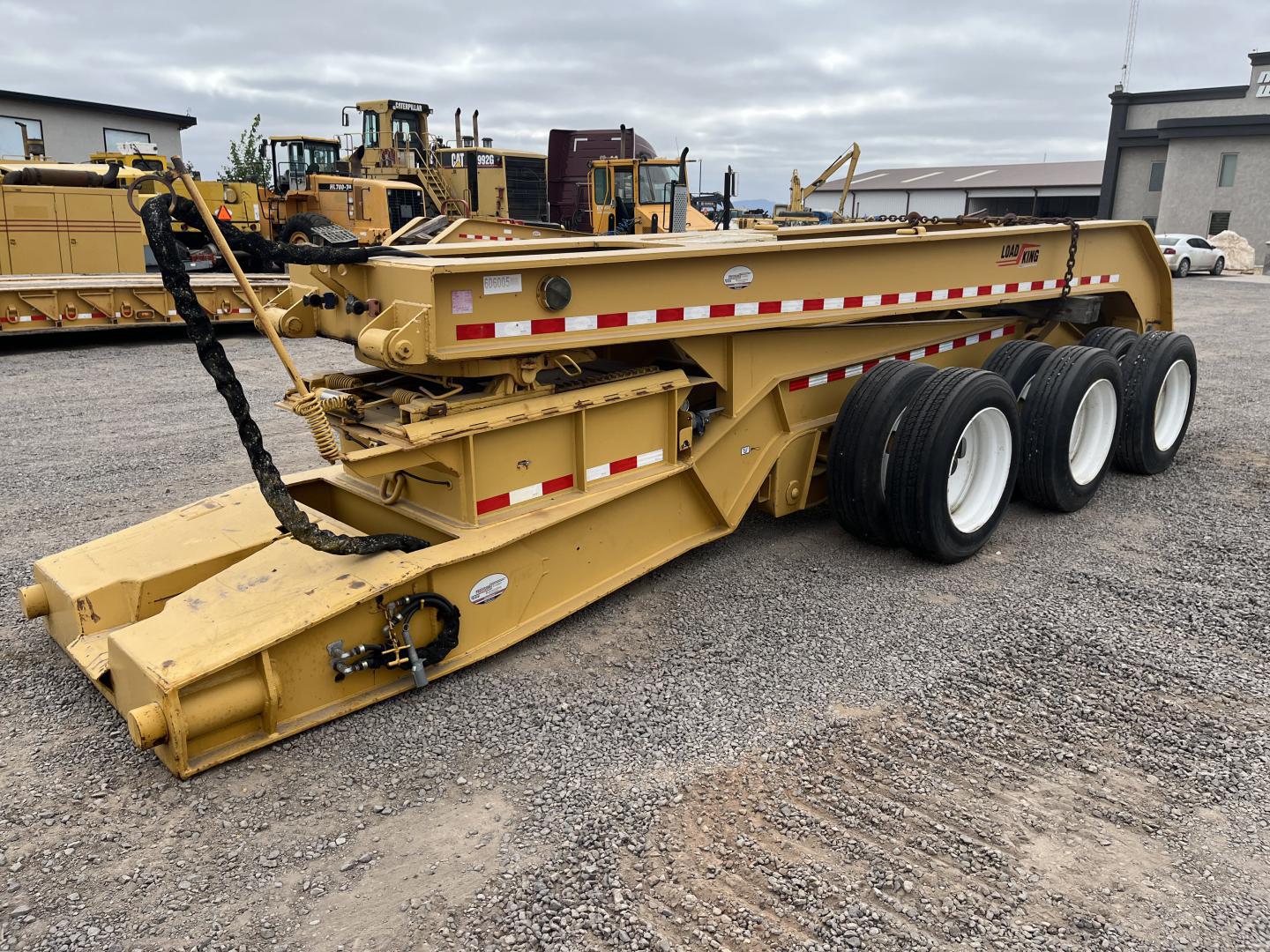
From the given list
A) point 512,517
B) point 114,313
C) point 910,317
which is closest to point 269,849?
point 512,517

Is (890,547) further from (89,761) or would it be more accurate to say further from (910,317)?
(89,761)

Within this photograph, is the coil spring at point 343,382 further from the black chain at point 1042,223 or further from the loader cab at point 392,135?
the loader cab at point 392,135

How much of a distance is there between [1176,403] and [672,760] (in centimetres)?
530

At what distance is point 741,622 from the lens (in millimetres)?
4293

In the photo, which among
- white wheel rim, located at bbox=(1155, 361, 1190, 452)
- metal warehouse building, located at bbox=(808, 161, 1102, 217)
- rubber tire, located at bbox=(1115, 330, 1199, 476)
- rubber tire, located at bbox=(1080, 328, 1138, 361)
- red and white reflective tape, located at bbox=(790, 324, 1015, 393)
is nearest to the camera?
red and white reflective tape, located at bbox=(790, 324, 1015, 393)

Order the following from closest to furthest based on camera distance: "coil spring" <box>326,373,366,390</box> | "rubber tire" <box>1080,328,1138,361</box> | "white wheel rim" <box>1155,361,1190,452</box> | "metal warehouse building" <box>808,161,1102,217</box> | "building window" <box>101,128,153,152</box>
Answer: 1. "coil spring" <box>326,373,366,390</box>
2. "rubber tire" <box>1080,328,1138,361</box>
3. "white wheel rim" <box>1155,361,1190,452</box>
4. "building window" <box>101,128,153,152</box>
5. "metal warehouse building" <box>808,161,1102,217</box>

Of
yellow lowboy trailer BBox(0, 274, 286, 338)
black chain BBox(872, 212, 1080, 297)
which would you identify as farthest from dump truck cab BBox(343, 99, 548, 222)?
black chain BBox(872, 212, 1080, 297)

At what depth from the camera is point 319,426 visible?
3277 millimetres

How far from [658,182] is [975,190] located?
35.8 m

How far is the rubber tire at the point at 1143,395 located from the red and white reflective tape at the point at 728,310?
2.52ft

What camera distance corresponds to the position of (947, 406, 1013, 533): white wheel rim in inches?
200

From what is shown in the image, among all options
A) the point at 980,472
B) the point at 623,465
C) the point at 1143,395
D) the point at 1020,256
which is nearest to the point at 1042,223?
the point at 1020,256

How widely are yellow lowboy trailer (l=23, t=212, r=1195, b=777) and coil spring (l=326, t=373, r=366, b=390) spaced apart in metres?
0.01

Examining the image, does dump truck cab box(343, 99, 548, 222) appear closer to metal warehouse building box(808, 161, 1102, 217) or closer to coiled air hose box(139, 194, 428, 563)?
coiled air hose box(139, 194, 428, 563)
